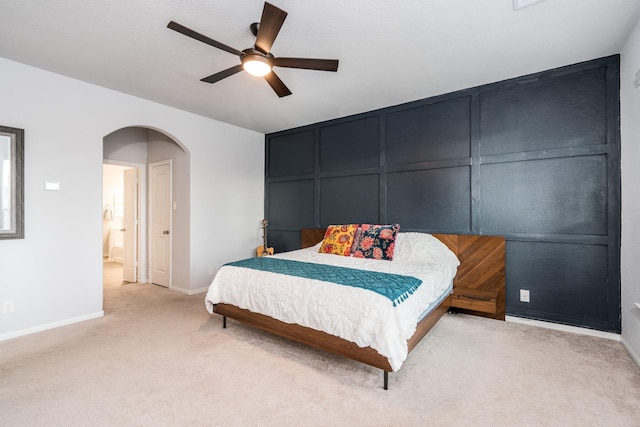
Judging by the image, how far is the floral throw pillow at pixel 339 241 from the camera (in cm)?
380

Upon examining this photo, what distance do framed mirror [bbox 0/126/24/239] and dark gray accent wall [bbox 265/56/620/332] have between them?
3.78 meters

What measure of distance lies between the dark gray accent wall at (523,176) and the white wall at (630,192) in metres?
0.10

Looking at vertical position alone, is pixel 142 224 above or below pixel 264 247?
above

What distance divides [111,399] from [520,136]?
14.3 ft

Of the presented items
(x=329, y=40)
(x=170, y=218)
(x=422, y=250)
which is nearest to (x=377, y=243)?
(x=422, y=250)

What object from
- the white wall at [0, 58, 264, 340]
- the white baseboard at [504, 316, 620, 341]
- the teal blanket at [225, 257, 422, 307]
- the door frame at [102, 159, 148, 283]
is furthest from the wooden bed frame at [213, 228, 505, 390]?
the door frame at [102, 159, 148, 283]

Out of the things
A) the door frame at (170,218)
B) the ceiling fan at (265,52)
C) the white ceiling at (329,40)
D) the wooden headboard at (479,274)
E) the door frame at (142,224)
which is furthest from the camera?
the door frame at (142,224)

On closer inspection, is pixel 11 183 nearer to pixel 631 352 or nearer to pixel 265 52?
pixel 265 52

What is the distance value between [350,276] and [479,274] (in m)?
1.89

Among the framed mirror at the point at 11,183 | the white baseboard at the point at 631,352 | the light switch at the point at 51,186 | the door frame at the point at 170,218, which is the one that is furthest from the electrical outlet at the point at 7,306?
the white baseboard at the point at 631,352

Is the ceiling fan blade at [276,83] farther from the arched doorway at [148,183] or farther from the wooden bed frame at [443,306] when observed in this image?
the arched doorway at [148,183]

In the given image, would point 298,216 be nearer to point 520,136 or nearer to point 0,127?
point 520,136

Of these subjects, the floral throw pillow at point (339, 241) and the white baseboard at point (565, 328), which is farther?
the floral throw pillow at point (339, 241)

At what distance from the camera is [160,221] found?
5039 millimetres
